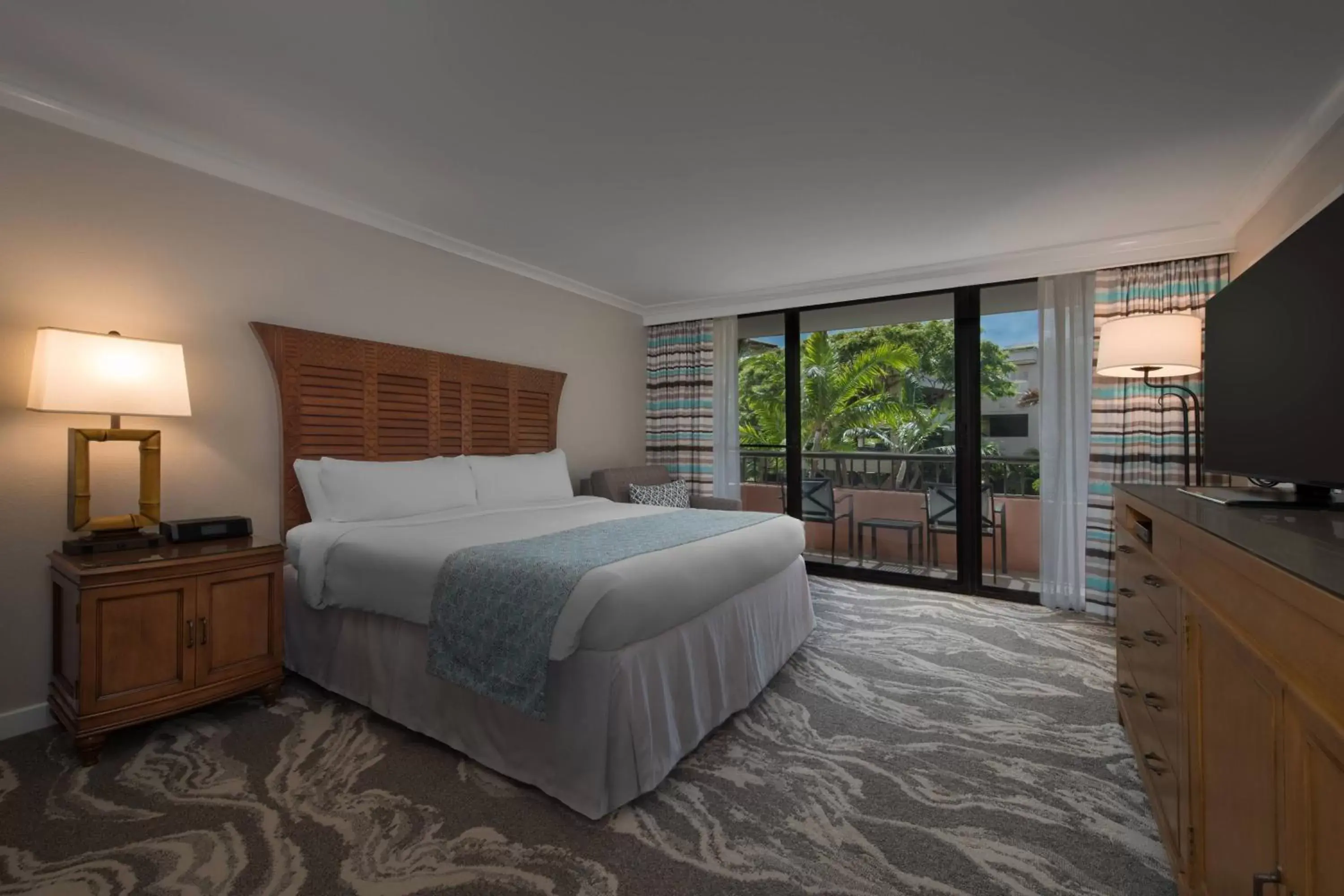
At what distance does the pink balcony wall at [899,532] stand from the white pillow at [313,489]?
3.32 metres

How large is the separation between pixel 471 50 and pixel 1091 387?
13.1 feet

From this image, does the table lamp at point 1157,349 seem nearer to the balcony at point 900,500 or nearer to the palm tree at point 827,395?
the balcony at point 900,500

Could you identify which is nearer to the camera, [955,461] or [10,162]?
[10,162]

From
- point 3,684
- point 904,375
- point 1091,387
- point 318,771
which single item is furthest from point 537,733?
point 904,375

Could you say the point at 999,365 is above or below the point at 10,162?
below

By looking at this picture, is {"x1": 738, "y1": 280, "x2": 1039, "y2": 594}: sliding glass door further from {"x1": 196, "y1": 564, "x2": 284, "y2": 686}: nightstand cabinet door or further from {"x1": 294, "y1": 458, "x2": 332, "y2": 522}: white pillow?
{"x1": 196, "y1": 564, "x2": 284, "y2": 686}: nightstand cabinet door

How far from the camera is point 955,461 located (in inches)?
165

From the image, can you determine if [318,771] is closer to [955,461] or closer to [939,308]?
[955,461]

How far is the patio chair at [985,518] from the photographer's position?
4637mm

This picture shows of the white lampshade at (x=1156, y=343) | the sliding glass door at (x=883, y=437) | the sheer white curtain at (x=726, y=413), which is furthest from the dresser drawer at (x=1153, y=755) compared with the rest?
the sheer white curtain at (x=726, y=413)

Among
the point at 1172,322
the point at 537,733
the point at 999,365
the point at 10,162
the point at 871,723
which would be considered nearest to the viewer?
the point at 537,733

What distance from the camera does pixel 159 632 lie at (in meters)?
2.14

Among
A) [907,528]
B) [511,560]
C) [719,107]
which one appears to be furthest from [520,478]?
[907,528]

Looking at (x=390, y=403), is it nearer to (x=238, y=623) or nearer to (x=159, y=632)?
(x=238, y=623)
